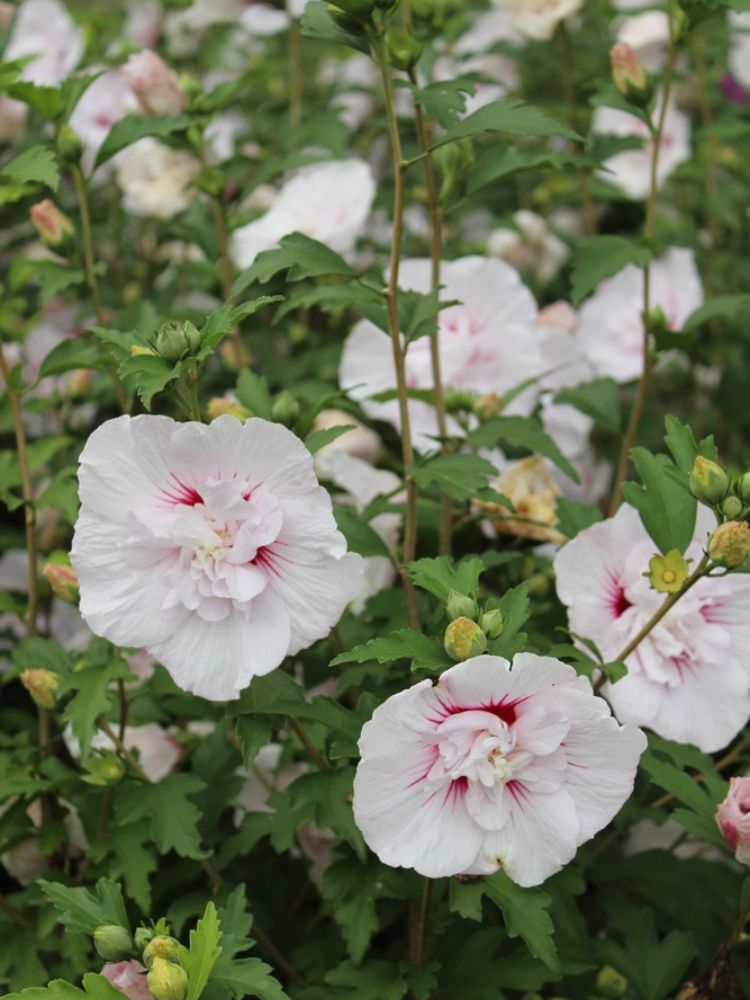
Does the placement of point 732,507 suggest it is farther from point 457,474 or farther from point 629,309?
point 629,309

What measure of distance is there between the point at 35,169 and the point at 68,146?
243 mm

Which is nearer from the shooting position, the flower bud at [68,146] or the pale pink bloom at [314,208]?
the flower bud at [68,146]

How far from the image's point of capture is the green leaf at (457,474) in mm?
1224

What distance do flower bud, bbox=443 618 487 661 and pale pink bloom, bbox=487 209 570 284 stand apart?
147 centimetres

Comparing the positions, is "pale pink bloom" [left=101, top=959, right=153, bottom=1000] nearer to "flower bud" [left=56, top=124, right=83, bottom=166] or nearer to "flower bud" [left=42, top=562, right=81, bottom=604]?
"flower bud" [left=42, top=562, right=81, bottom=604]

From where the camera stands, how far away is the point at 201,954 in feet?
3.09

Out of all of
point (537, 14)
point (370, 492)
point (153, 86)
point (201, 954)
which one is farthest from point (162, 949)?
point (537, 14)

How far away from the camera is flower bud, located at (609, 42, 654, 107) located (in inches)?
59.9

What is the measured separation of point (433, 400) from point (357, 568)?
0.56 m

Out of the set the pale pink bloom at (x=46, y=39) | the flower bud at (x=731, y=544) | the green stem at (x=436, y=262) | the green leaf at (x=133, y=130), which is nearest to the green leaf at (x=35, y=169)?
the green leaf at (x=133, y=130)

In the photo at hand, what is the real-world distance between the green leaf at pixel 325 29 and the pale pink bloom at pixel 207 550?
1.39 ft

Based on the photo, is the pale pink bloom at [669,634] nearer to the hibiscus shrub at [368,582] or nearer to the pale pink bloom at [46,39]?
the hibiscus shrub at [368,582]

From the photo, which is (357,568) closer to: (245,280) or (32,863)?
(245,280)

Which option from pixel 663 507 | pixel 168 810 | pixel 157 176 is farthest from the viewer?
pixel 157 176
